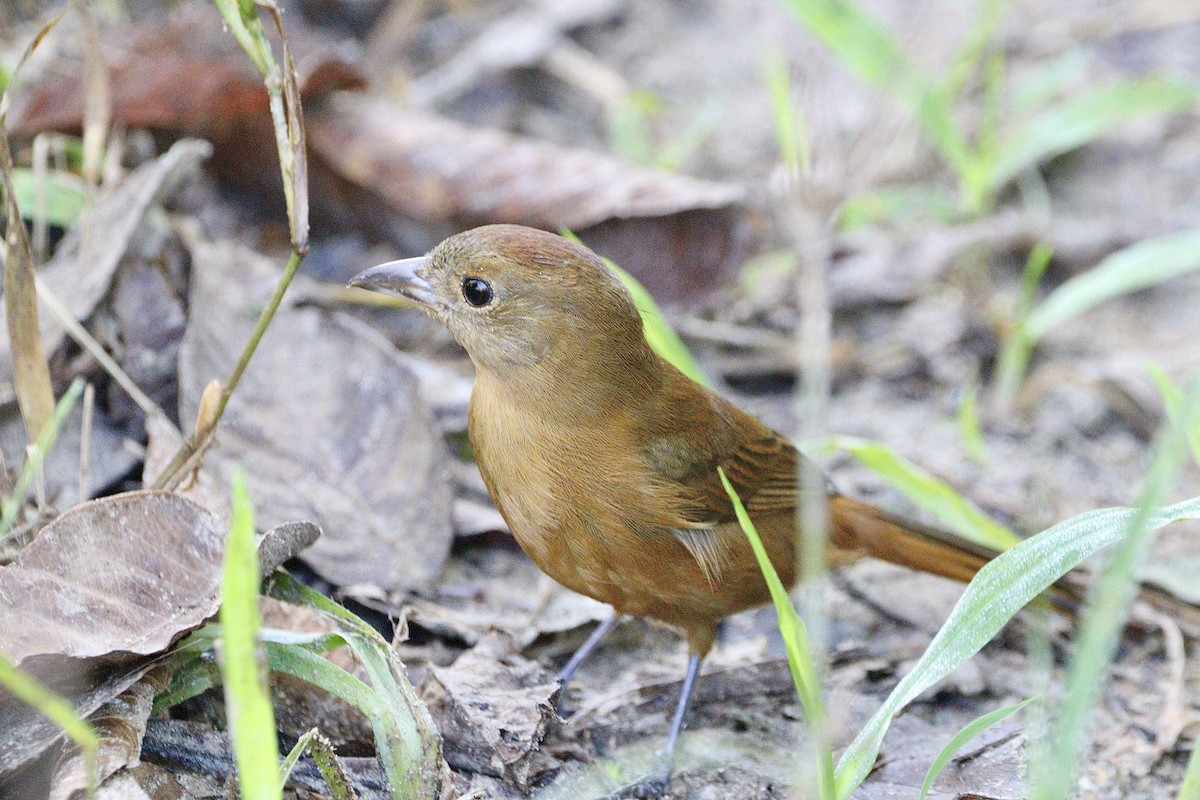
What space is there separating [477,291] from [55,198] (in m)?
1.76

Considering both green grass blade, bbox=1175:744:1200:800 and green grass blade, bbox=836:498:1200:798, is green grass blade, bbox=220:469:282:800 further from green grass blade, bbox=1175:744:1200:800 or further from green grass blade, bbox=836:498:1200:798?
green grass blade, bbox=1175:744:1200:800

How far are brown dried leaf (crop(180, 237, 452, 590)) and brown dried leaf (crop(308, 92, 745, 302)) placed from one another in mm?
956

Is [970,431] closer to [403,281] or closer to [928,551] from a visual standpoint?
[928,551]

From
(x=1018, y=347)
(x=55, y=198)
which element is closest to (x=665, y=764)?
(x=1018, y=347)

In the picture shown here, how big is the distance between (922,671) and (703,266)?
259 centimetres

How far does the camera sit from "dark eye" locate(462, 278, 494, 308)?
330 centimetres

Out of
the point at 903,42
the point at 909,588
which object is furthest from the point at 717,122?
the point at 909,588

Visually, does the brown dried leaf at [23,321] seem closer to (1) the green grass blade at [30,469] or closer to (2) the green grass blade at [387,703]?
(1) the green grass blade at [30,469]

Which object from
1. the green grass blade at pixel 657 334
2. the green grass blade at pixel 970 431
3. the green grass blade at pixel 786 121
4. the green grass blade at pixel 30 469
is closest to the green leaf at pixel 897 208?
the green grass blade at pixel 786 121

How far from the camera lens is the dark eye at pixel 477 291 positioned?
3.30 metres

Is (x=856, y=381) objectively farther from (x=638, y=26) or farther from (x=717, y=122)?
(x=638, y=26)

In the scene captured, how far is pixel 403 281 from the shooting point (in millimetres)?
3395

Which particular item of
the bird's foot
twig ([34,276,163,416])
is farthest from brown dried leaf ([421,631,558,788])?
twig ([34,276,163,416])

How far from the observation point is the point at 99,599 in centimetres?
256
